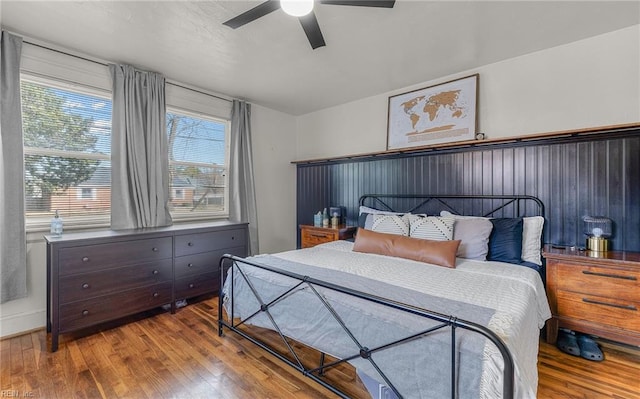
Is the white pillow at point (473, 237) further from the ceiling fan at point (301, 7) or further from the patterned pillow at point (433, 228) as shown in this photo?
the ceiling fan at point (301, 7)

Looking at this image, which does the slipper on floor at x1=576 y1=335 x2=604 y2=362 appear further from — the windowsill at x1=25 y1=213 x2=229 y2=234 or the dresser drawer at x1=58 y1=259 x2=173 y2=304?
the windowsill at x1=25 y1=213 x2=229 y2=234

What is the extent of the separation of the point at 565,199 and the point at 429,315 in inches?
87.5

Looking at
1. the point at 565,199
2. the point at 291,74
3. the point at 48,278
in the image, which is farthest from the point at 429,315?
the point at 48,278

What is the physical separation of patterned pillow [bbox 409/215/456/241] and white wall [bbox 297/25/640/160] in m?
1.14

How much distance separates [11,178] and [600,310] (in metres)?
4.68

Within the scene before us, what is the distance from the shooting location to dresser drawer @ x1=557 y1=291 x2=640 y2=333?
6.49 feet

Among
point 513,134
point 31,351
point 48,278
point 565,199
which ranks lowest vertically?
point 31,351

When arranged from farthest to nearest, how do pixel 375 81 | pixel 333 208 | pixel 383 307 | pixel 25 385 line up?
pixel 333 208 < pixel 375 81 < pixel 25 385 < pixel 383 307

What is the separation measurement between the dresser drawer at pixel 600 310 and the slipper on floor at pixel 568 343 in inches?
7.1

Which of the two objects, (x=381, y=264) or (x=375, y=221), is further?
(x=375, y=221)

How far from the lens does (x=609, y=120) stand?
2.41 metres

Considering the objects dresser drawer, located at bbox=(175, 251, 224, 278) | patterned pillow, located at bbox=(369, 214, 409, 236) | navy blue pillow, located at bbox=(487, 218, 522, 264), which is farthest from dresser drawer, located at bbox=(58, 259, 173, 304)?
navy blue pillow, located at bbox=(487, 218, 522, 264)

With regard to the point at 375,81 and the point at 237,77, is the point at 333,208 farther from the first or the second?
the point at 237,77

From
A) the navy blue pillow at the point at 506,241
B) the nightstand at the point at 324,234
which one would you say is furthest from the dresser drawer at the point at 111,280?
the navy blue pillow at the point at 506,241
